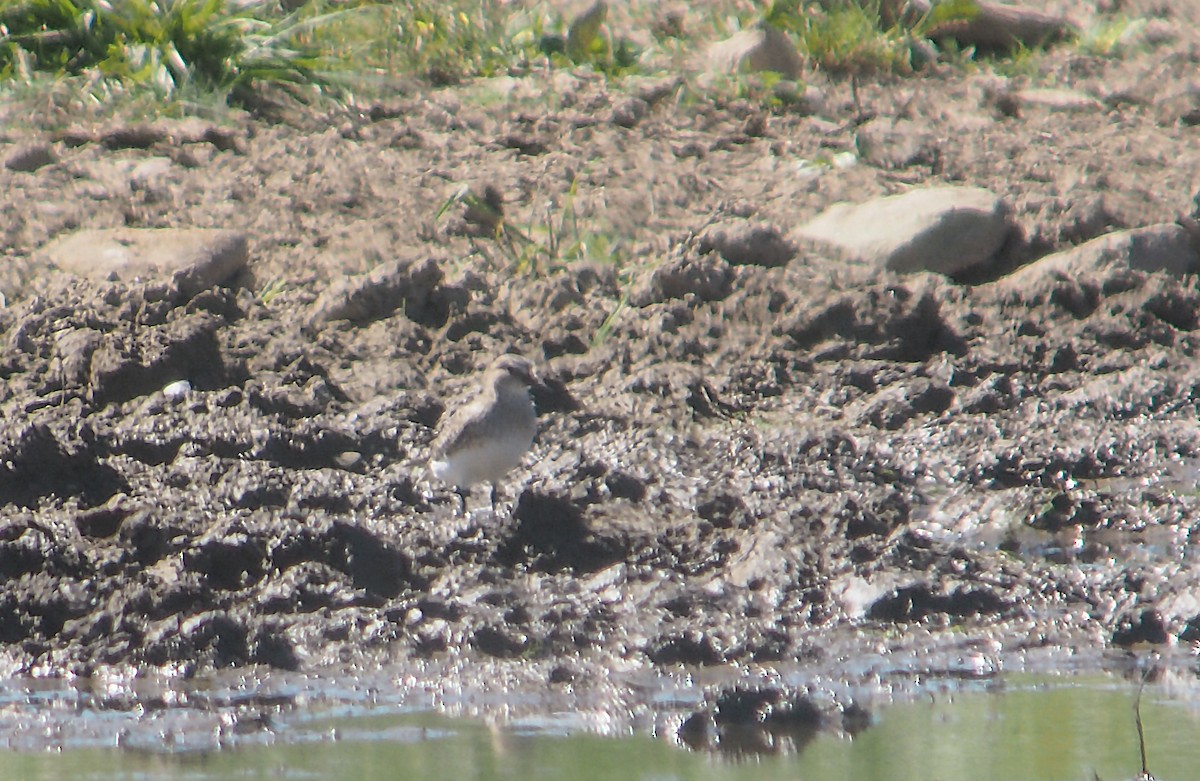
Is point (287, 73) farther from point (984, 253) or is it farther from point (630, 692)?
point (630, 692)

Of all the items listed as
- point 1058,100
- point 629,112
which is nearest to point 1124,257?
point 1058,100

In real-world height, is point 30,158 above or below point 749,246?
above

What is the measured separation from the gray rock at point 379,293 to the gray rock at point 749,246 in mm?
639

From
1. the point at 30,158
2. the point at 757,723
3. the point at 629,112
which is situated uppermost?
the point at 30,158

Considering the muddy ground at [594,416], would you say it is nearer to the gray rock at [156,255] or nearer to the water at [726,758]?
the gray rock at [156,255]

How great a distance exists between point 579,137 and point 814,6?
3.77 feet

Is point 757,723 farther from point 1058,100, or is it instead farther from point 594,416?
point 1058,100

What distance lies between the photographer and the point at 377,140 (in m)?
4.83

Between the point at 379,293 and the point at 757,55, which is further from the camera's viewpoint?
the point at 757,55

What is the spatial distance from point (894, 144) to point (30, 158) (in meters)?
2.24

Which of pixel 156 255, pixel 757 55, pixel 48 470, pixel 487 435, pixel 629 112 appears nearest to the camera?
pixel 48 470

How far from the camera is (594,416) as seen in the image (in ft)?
12.4

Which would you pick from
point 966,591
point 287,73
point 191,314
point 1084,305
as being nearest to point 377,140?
point 287,73

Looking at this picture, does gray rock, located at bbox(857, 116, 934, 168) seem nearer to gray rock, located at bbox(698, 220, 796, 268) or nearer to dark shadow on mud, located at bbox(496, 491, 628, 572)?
gray rock, located at bbox(698, 220, 796, 268)
